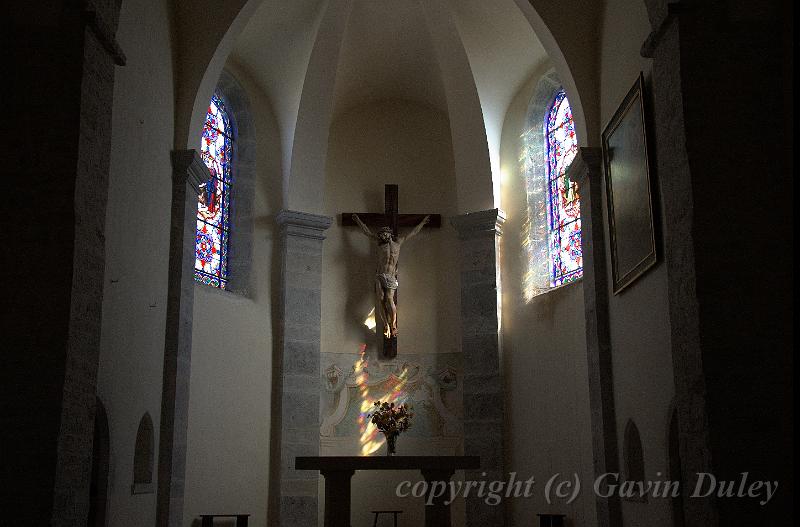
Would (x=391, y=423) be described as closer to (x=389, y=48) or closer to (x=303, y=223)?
(x=303, y=223)

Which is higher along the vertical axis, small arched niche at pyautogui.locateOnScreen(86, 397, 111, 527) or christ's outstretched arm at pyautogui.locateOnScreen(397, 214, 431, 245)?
christ's outstretched arm at pyautogui.locateOnScreen(397, 214, 431, 245)

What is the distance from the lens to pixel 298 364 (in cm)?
1201

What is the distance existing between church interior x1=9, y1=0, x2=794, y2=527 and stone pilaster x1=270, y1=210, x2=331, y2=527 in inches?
1.5

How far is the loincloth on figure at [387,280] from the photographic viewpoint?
12766 millimetres

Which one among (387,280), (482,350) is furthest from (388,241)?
(482,350)

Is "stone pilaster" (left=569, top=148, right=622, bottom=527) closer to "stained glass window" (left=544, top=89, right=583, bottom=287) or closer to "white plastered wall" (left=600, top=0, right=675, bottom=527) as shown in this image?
"white plastered wall" (left=600, top=0, right=675, bottom=527)

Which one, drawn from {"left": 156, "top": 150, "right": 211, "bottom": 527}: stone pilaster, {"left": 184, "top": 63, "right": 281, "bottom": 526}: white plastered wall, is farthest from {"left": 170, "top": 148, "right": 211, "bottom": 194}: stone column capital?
{"left": 184, "top": 63, "right": 281, "bottom": 526}: white plastered wall

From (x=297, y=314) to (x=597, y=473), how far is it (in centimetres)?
475

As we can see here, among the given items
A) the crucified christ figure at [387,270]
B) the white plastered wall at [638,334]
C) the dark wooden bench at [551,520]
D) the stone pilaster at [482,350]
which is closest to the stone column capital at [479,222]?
the stone pilaster at [482,350]

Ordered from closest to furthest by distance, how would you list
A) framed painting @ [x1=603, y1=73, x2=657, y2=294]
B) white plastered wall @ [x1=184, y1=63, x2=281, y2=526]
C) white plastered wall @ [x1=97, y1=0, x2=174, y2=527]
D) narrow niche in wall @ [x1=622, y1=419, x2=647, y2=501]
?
white plastered wall @ [x1=97, y1=0, x2=174, y2=527] < framed painting @ [x1=603, y1=73, x2=657, y2=294] < narrow niche in wall @ [x1=622, y1=419, x2=647, y2=501] < white plastered wall @ [x1=184, y1=63, x2=281, y2=526]

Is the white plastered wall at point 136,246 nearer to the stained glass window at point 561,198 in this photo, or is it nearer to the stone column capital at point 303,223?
the stone column capital at point 303,223

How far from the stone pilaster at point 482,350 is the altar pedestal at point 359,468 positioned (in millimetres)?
3042

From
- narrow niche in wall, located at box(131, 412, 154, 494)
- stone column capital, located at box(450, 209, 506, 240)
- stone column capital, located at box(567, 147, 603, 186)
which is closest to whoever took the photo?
narrow niche in wall, located at box(131, 412, 154, 494)

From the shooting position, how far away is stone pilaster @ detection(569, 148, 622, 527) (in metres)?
8.88
